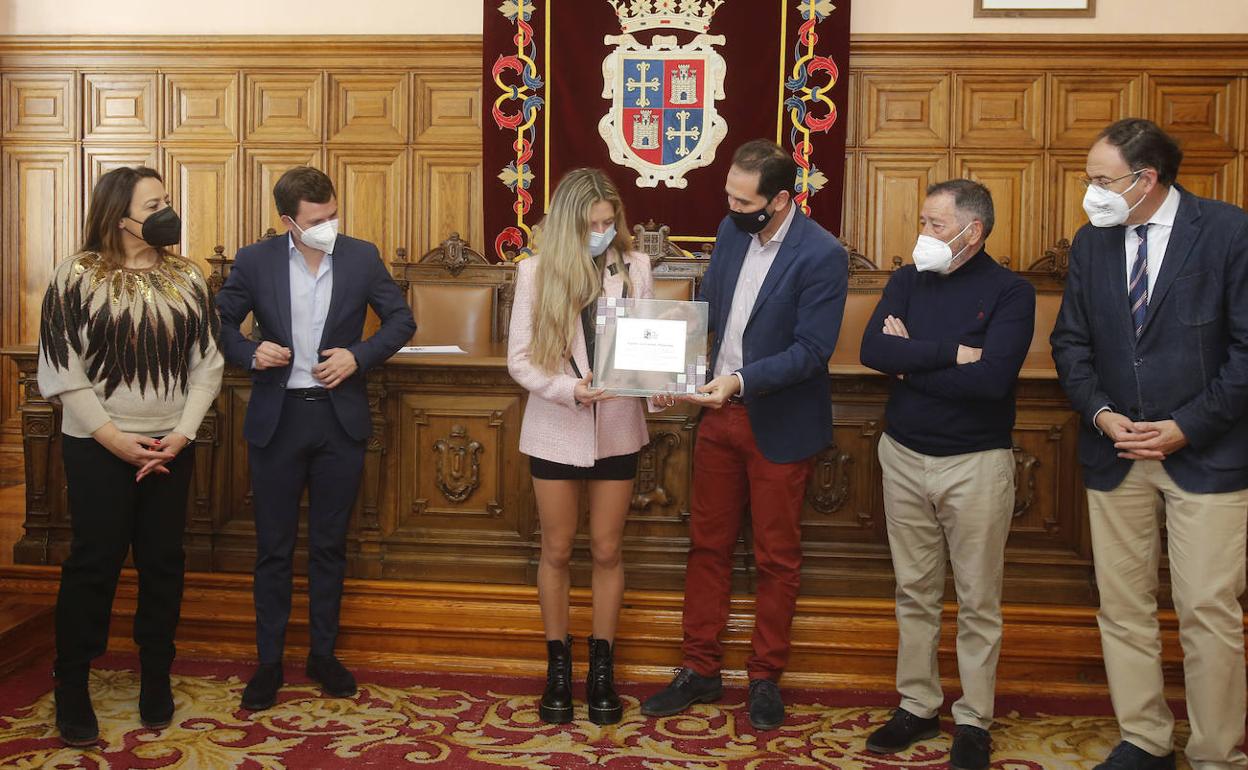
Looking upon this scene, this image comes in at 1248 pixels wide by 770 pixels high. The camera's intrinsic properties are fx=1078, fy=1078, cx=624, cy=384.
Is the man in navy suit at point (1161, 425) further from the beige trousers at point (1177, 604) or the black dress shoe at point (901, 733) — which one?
the black dress shoe at point (901, 733)

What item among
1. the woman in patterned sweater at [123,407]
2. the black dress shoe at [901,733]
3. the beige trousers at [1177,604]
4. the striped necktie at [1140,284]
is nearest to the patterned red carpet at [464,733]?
the black dress shoe at [901,733]

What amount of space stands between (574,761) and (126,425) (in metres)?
1.55

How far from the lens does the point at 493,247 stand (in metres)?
6.52

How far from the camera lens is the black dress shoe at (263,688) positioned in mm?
3240

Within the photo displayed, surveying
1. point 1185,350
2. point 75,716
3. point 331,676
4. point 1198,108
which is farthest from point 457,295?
point 1198,108

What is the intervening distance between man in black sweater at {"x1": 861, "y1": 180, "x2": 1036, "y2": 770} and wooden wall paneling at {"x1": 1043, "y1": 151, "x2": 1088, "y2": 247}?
3.83m

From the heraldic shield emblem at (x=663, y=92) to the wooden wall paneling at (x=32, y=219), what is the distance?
3421 mm

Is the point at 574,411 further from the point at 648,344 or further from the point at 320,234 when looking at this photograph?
the point at 320,234

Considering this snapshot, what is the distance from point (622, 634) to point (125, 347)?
70.6 inches

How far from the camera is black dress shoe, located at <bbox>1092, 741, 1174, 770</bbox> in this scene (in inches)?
112

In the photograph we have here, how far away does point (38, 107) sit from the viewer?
6.76m

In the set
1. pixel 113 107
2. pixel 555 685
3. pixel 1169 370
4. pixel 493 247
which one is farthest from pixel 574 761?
pixel 113 107

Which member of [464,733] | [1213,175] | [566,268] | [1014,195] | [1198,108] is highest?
[1198,108]

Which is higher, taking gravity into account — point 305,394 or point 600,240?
point 600,240
